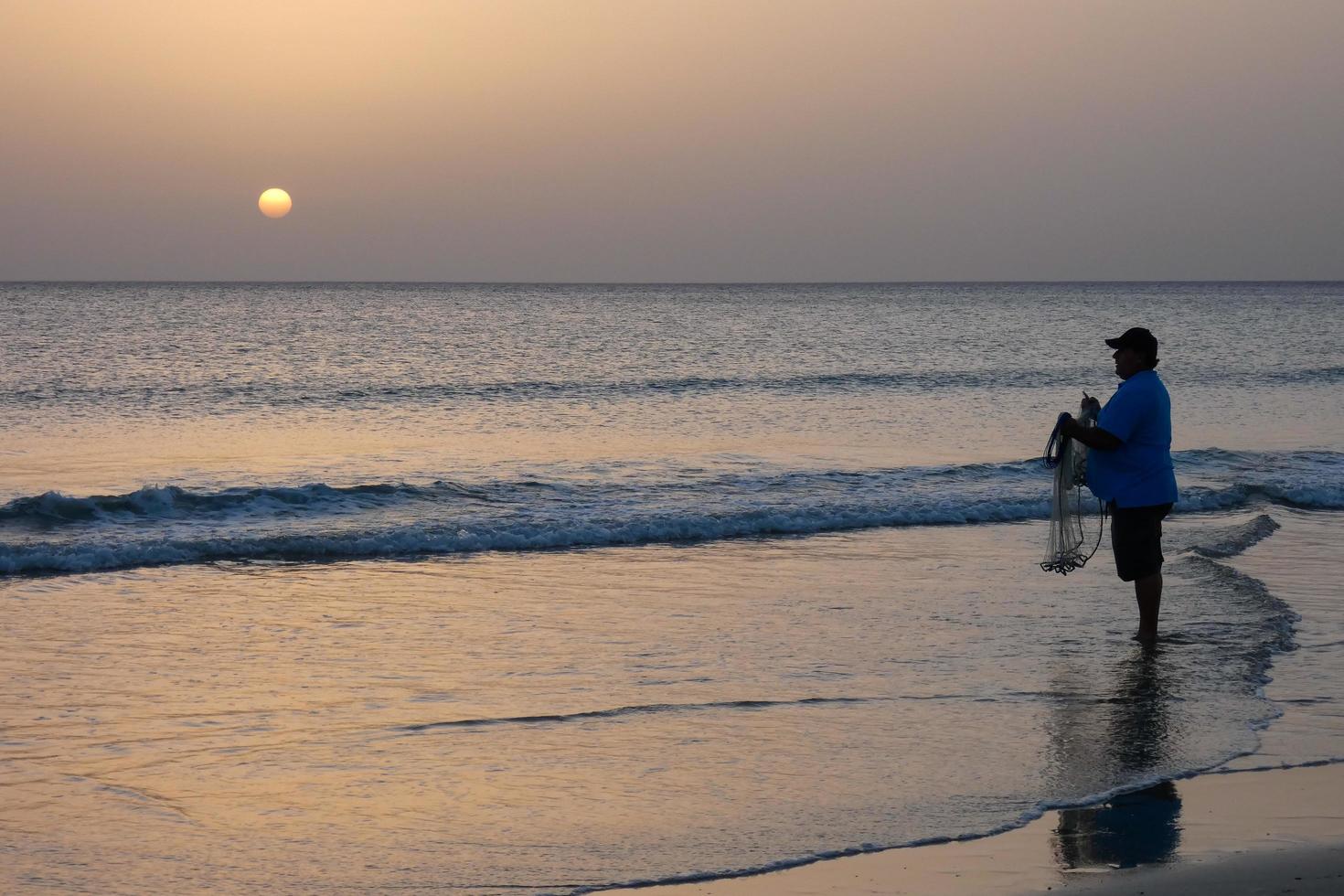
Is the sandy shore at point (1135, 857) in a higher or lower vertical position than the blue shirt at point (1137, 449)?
lower

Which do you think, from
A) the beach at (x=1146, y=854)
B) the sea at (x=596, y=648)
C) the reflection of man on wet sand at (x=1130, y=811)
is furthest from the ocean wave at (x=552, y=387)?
the beach at (x=1146, y=854)

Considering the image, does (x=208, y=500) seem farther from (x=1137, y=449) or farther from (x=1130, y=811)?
(x=1130, y=811)

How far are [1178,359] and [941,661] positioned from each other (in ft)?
126

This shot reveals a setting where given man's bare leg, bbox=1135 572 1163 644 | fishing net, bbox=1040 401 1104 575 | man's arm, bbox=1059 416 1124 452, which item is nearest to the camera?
man's arm, bbox=1059 416 1124 452

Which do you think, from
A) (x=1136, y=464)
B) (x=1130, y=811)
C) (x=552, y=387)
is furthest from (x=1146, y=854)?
(x=552, y=387)

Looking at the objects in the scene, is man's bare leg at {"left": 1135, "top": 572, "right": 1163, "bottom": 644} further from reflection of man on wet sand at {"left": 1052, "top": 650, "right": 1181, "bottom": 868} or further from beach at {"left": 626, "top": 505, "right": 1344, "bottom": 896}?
beach at {"left": 626, "top": 505, "right": 1344, "bottom": 896}

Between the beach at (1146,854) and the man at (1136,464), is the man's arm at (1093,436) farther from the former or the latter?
the beach at (1146,854)

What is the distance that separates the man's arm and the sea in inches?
46.6

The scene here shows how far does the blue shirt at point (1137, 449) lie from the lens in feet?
24.2

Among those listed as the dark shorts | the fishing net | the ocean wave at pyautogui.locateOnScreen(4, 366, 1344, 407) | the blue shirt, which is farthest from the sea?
the ocean wave at pyautogui.locateOnScreen(4, 366, 1344, 407)

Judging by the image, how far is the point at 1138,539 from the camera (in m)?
7.60

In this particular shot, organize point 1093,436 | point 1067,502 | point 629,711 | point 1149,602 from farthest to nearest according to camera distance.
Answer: point 1067,502, point 1149,602, point 1093,436, point 629,711

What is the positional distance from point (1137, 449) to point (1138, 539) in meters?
0.52

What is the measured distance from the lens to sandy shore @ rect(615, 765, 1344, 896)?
13.8 ft
